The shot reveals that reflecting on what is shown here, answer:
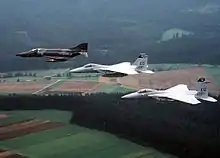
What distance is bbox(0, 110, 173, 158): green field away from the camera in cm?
584

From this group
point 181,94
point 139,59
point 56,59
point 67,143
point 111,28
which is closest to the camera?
point 67,143

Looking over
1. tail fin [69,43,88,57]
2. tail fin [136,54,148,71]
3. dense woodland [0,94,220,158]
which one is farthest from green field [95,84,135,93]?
tail fin [69,43,88,57]

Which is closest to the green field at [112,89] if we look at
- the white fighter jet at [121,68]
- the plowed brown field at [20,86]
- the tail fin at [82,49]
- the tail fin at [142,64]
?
the white fighter jet at [121,68]

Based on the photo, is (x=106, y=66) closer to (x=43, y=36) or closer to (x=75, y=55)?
(x=75, y=55)

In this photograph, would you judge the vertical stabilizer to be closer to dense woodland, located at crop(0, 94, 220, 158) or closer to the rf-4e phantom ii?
dense woodland, located at crop(0, 94, 220, 158)

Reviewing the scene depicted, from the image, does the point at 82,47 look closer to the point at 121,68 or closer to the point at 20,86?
the point at 121,68

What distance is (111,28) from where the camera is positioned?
6.60 m

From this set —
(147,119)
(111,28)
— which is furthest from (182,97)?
(111,28)

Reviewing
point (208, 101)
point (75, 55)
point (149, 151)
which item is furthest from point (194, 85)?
point (75, 55)

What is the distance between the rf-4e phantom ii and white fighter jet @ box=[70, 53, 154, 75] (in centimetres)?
20

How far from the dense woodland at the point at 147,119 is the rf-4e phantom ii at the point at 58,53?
534 mm

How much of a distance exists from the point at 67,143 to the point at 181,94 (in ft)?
5.17

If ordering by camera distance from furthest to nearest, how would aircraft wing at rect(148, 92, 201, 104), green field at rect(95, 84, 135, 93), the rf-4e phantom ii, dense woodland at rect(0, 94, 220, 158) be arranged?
green field at rect(95, 84, 135, 93)
dense woodland at rect(0, 94, 220, 158)
aircraft wing at rect(148, 92, 201, 104)
the rf-4e phantom ii

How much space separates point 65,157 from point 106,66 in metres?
1.29
